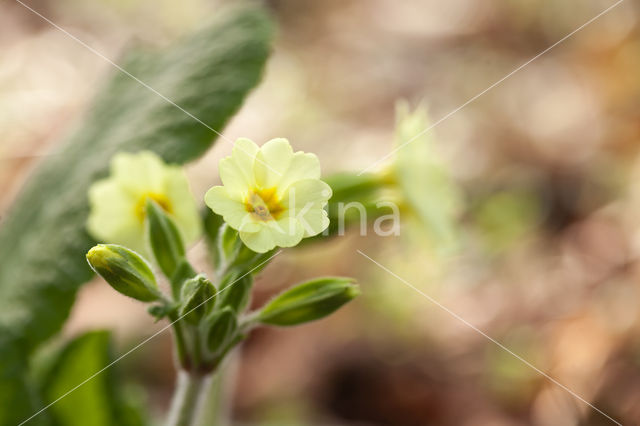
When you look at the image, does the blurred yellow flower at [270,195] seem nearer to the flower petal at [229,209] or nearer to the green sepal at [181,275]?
the flower petal at [229,209]

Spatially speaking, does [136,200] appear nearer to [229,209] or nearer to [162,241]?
[162,241]

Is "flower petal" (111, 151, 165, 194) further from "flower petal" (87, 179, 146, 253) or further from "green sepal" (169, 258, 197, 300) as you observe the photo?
"green sepal" (169, 258, 197, 300)

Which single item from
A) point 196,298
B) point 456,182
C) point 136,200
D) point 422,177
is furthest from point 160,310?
point 456,182

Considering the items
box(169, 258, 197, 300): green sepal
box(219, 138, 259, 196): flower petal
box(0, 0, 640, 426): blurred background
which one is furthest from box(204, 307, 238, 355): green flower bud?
box(0, 0, 640, 426): blurred background

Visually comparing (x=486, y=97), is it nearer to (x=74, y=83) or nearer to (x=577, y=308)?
(x=577, y=308)

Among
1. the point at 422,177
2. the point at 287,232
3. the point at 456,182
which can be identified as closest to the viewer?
the point at 287,232

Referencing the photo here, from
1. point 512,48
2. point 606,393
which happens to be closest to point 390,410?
point 606,393
